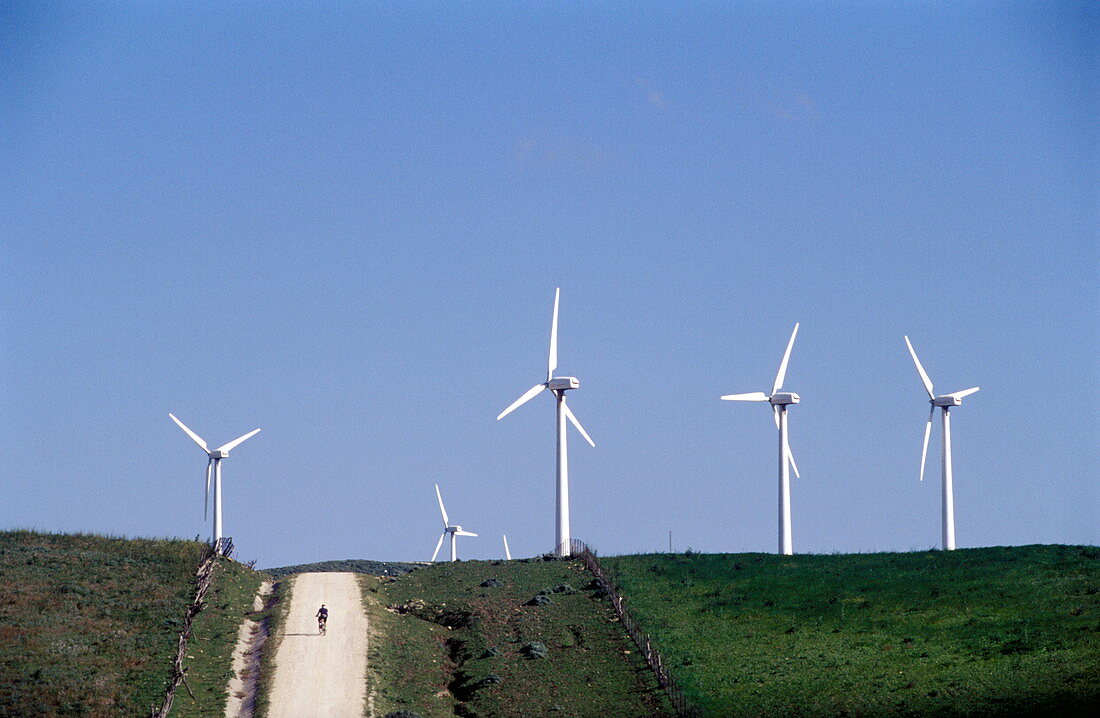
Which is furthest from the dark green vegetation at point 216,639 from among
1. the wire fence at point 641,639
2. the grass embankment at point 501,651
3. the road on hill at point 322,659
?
the wire fence at point 641,639

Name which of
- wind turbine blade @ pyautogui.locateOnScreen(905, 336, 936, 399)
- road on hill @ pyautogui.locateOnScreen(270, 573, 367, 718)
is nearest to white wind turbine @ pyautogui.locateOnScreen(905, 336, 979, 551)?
wind turbine blade @ pyautogui.locateOnScreen(905, 336, 936, 399)

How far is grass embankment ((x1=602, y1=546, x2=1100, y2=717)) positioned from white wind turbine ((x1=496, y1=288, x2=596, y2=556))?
22.2 ft

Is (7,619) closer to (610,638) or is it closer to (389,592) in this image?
(389,592)

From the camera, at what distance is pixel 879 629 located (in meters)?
78.6

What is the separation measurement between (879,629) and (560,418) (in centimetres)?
3784

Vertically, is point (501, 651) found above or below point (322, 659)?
above

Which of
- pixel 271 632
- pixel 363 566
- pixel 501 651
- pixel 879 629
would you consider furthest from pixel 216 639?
pixel 363 566

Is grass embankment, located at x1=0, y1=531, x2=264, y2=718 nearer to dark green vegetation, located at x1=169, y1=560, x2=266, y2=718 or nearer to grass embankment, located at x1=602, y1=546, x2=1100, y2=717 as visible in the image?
dark green vegetation, located at x1=169, y1=560, x2=266, y2=718

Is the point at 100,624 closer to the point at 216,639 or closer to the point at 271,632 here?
the point at 216,639

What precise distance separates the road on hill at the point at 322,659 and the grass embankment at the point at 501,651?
0.87 m

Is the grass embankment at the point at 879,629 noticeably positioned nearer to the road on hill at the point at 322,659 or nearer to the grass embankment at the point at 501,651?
the grass embankment at the point at 501,651

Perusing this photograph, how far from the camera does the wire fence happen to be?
216 feet

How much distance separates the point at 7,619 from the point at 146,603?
297 inches

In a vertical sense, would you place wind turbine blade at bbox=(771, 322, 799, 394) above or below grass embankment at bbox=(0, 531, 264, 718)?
above
